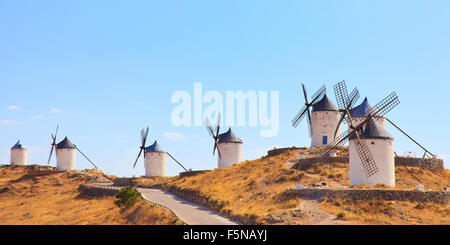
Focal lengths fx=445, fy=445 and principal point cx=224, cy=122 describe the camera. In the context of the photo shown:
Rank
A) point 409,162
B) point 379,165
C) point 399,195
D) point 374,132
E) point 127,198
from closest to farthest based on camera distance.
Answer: point 399,195 → point 379,165 → point 374,132 → point 409,162 → point 127,198

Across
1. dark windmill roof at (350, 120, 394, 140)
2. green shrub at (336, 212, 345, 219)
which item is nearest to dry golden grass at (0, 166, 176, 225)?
green shrub at (336, 212, 345, 219)

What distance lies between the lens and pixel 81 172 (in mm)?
79312

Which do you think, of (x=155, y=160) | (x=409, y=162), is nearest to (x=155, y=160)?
(x=155, y=160)

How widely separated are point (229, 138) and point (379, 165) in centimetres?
3020

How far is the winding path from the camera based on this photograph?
3444 centimetres

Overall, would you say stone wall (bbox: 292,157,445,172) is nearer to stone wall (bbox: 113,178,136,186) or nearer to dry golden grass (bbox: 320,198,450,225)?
dry golden grass (bbox: 320,198,450,225)

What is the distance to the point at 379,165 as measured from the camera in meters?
38.3

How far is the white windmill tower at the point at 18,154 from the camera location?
91.1 m

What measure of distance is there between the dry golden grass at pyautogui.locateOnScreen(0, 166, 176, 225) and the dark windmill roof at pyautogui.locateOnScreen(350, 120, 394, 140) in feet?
59.5

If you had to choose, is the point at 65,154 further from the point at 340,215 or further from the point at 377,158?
the point at 340,215

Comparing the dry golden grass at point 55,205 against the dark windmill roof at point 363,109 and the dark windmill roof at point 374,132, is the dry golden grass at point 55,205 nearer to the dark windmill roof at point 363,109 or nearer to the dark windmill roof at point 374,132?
the dark windmill roof at point 374,132

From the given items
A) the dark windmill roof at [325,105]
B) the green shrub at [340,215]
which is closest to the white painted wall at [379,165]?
the green shrub at [340,215]

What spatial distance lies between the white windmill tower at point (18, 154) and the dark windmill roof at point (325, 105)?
6279cm
